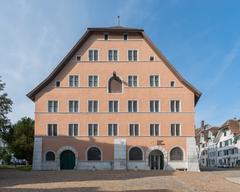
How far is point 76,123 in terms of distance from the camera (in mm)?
57625

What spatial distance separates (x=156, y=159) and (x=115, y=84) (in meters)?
11.4

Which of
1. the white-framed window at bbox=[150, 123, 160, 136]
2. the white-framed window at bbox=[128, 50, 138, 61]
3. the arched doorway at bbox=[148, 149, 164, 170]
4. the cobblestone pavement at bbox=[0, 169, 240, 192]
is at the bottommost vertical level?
the cobblestone pavement at bbox=[0, 169, 240, 192]

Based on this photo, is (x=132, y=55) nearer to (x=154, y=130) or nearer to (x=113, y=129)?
(x=113, y=129)

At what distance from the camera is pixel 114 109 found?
58.3m

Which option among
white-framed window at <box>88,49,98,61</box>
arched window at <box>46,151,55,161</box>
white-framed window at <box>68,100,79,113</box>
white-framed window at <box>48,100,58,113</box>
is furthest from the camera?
white-framed window at <box>88,49,98,61</box>

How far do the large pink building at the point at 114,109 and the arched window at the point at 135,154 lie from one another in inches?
5.1

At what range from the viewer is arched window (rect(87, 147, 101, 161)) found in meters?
56.9

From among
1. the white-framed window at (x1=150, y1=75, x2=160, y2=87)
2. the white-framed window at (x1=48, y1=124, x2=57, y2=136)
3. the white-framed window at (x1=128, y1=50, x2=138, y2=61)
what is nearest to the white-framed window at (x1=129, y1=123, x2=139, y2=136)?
the white-framed window at (x1=150, y1=75, x2=160, y2=87)

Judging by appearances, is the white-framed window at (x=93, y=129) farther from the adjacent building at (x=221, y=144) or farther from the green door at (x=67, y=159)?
the adjacent building at (x=221, y=144)

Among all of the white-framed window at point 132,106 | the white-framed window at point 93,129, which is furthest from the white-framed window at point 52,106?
the white-framed window at point 132,106

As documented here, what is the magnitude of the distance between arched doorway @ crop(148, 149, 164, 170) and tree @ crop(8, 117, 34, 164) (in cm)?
2999

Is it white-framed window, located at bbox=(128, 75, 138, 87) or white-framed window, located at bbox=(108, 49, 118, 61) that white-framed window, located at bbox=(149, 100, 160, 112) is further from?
white-framed window, located at bbox=(108, 49, 118, 61)

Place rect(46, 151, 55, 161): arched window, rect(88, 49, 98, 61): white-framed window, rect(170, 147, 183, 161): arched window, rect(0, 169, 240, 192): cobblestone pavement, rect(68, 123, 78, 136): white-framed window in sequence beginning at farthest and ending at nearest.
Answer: rect(88, 49, 98, 61): white-framed window < rect(68, 123, 78, 136): white-framed window < rect(170, 147, 183, 161): arched window < rect(46, 151, 55, 161): arched window < rect(0, 169, 240, 192): cobblestone pavement

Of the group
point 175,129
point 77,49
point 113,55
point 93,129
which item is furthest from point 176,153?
point 77,49
